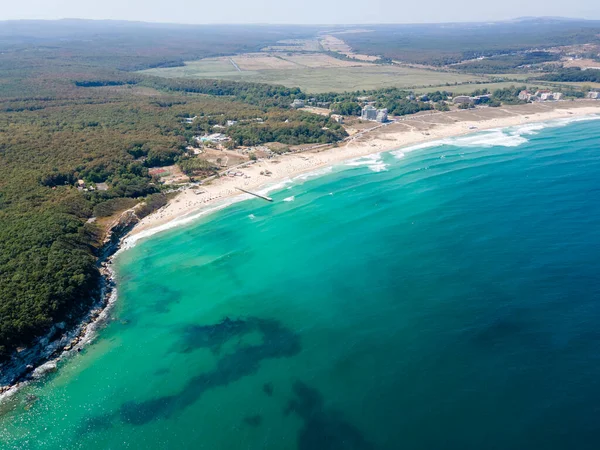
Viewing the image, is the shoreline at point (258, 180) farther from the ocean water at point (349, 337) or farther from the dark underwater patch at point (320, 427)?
the dark underwater patch at point (320, 427)

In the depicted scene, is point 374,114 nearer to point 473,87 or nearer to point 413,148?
point 413,148

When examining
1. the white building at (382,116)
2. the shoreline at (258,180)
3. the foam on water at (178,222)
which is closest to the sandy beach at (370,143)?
the shoreline at (258,180)

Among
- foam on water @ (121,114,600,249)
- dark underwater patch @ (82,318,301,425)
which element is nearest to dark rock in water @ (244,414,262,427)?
dark underwater patch @ (82,318,301,425)

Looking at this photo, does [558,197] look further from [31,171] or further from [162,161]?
[31,171]

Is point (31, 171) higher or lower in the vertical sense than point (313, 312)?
higher

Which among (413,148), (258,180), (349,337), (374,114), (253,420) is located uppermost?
(374,114)

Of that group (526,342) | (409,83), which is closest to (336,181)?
(526,342)

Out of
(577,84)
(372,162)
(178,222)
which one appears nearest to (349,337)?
(178,222)
